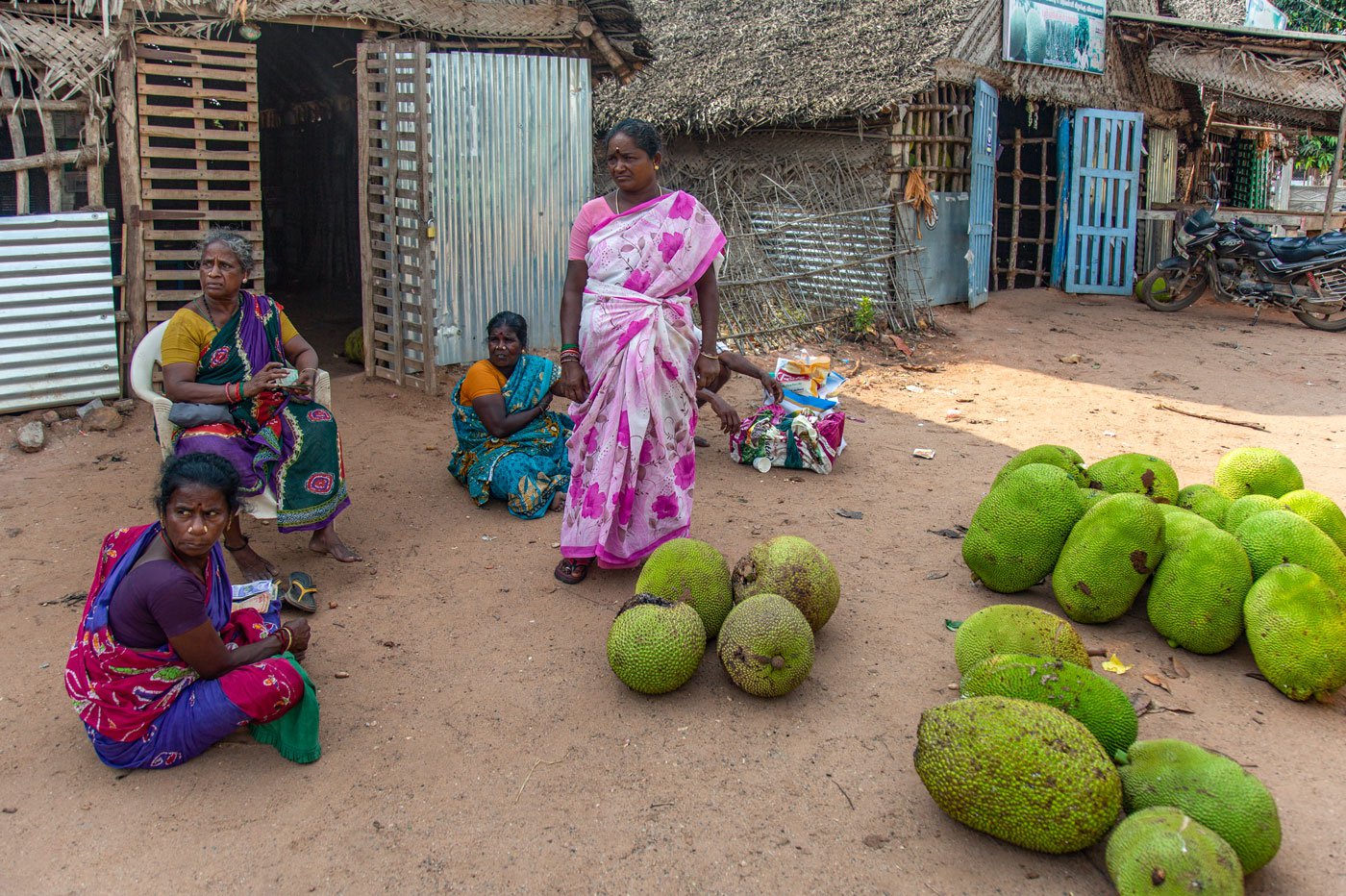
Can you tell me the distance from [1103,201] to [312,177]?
9.30 metres

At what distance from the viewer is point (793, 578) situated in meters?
3.39

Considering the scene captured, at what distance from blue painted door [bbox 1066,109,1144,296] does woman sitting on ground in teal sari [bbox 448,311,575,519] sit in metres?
9.20

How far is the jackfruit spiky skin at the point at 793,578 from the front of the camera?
3.39 meters

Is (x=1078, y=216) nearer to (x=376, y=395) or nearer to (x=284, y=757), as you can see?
(x=376, y=395)

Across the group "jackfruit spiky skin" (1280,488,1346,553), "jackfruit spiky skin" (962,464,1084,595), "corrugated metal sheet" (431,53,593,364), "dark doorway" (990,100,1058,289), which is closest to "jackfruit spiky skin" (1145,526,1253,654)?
"jackfruit spiky skin" (962,464,1084,595)

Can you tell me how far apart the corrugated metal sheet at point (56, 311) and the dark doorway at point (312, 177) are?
267 centimetres

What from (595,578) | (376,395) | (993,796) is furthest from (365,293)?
(993,796)

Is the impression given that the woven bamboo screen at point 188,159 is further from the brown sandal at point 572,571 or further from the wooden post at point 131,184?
the brown sandal at point 572,571

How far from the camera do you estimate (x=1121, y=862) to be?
7.25 feet

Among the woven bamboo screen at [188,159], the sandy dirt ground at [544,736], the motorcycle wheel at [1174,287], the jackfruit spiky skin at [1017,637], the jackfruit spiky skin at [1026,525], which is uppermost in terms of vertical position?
the woven bamboo screen at [188,159]

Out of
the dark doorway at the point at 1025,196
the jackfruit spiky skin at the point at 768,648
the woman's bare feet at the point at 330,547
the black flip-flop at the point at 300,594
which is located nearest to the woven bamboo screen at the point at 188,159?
the woman's bare feet at the point at 330,547

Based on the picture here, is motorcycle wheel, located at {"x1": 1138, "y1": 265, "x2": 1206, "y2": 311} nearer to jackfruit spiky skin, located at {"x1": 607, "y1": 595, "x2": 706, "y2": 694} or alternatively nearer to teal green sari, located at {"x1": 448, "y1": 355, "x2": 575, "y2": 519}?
teal green sari, located at {"x1": 448, "y1": 355, "x2": 575, "y2": 519}

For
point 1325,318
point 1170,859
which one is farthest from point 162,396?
point 1325,318

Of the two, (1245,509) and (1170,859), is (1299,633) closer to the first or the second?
(1245,509)
